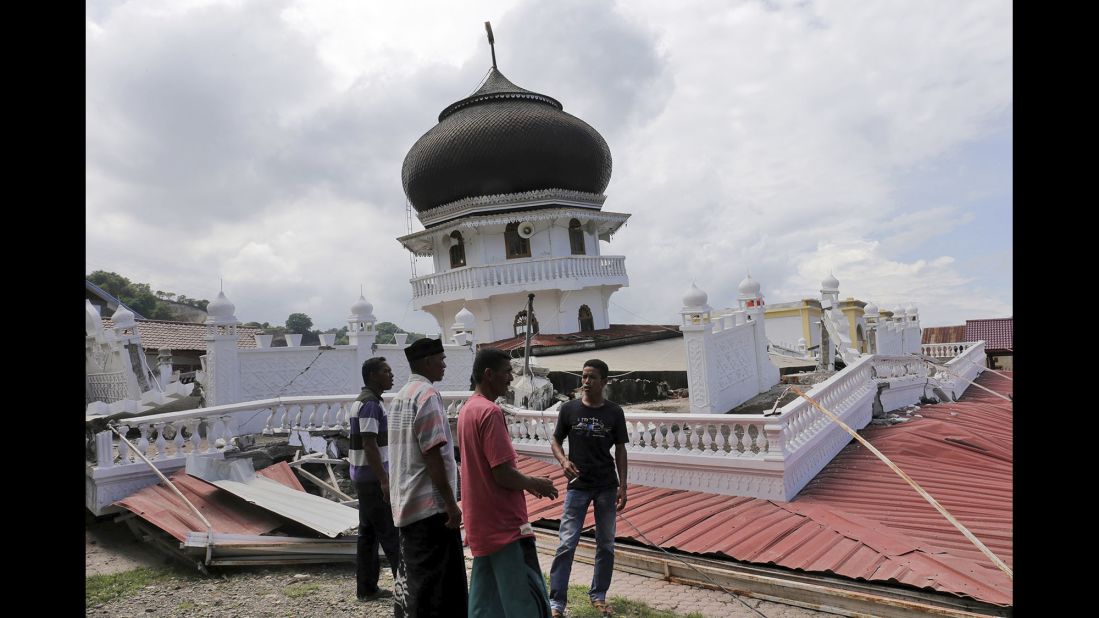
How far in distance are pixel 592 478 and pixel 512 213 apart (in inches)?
Result: 584

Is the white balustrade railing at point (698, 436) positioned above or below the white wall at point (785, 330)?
below

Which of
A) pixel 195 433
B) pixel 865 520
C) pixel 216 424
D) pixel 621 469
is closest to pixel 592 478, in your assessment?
pixel 621 469

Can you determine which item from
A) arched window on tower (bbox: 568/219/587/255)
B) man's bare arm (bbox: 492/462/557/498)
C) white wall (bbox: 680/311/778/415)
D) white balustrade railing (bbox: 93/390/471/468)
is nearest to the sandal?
man's bare arm (bbox: 492/462/557/498)

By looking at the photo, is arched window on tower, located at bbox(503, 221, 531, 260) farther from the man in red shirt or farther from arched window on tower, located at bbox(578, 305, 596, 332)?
the man in red shirt

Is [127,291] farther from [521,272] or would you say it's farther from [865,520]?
[865,520]

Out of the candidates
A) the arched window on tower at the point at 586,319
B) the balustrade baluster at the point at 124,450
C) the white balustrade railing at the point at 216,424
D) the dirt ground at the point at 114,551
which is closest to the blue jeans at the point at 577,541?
the dirt ground at the point at 114,551

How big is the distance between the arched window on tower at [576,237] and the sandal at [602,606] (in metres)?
15.8

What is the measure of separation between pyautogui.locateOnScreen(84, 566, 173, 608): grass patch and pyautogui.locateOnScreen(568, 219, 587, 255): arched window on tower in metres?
15.3

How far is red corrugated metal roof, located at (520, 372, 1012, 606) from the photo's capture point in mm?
4383

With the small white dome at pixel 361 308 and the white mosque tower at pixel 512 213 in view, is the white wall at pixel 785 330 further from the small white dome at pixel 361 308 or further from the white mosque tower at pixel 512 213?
the small white dome at pixel 361 308

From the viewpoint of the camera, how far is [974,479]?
7176mm

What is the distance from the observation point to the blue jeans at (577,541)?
3.89 m
